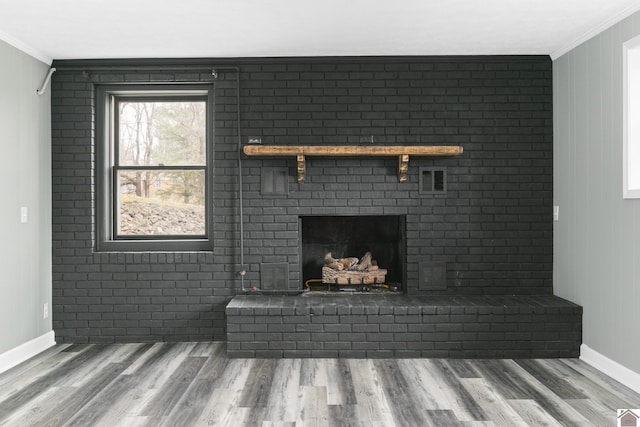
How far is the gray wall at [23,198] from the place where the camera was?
3549 millimetres

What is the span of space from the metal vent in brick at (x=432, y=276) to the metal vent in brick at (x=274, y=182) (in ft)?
4.49

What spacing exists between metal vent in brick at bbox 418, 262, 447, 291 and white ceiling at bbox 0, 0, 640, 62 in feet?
5.95

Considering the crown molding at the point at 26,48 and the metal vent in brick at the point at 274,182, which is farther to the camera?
the metal vent in brick at the point at 274,182

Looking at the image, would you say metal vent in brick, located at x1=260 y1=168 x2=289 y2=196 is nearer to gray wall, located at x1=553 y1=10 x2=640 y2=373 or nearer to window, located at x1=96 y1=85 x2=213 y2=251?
window, located at x1=96 y1=85 x2=213 y2=251

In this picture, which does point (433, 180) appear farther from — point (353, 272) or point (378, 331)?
point (378, 331)

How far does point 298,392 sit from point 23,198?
8.57ft

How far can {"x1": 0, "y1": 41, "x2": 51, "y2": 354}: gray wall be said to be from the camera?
11.6 feet

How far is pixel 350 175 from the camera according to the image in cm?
418

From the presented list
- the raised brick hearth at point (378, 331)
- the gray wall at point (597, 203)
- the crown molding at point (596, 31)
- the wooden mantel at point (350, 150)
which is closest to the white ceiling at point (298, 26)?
the crown molding at point (596, 31)

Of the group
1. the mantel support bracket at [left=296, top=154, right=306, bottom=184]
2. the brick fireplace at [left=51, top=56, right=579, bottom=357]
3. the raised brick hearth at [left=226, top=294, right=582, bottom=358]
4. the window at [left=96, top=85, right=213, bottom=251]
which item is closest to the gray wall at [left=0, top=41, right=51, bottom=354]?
the brick fireplace at [left=51, top=56, right=579, bottom=357]

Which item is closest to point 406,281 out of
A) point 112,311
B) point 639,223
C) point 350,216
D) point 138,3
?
point 350,216

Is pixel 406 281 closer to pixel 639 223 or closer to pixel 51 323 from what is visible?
pixel 639 223

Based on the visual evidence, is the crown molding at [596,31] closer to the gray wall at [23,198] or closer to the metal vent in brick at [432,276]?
the metal vent in brick at [432,276]

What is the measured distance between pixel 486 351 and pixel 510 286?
0.72 meters
